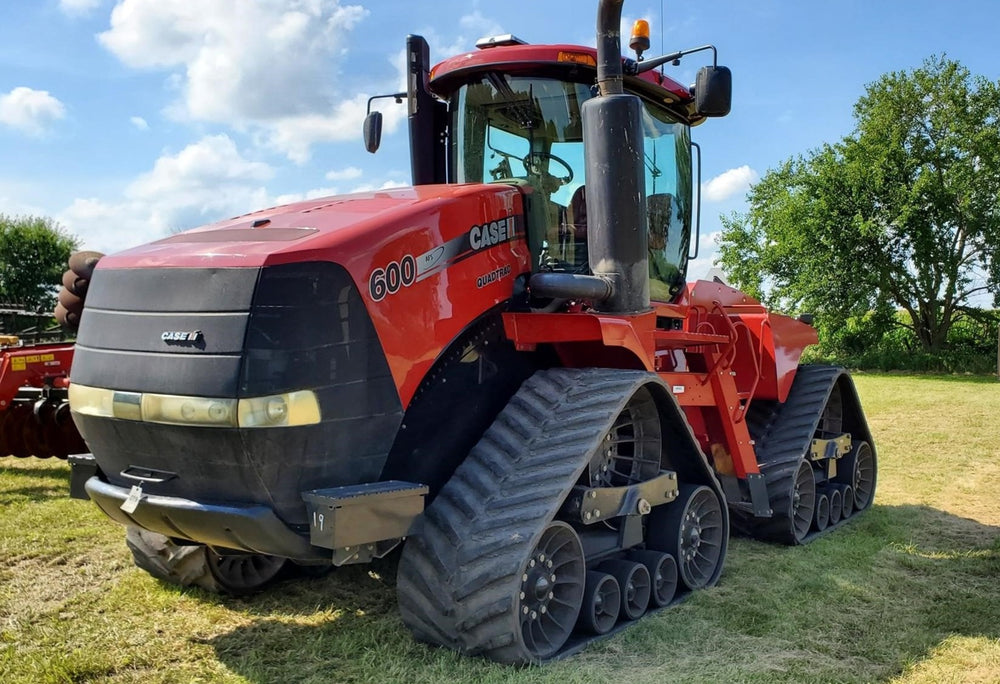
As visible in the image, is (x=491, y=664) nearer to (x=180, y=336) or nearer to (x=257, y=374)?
(x=257, y=374)

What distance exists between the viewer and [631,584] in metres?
4.43

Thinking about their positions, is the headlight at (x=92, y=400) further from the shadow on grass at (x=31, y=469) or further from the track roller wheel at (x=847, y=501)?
the track roller wheel at (x=847, y=501)

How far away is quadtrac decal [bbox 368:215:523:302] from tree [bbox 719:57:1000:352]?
25826 millimetres

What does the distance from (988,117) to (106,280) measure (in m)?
30.3

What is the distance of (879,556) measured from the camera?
597cm

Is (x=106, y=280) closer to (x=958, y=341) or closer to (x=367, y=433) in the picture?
(x=367, y=433)

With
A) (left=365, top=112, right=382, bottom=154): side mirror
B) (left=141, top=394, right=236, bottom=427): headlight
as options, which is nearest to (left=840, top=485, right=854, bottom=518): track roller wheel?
(left=365, top=112, right=382, bottom=154): side mirror

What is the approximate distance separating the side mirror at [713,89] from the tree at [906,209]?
25131mm

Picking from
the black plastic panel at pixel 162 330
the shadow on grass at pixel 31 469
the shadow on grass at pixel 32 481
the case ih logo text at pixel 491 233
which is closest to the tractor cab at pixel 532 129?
the case ih logo text at pixel 491 233

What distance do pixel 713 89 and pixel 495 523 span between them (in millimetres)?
2420

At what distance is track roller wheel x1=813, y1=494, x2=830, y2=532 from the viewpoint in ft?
22.0

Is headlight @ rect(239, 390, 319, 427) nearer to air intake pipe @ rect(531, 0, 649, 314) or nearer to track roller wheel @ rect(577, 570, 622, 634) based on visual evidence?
air intake pipe @ rect(531, 0, 649, 314)

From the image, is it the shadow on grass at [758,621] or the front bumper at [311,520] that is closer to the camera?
the front bumper at [311,520]

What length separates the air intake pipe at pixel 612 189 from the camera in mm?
4219
